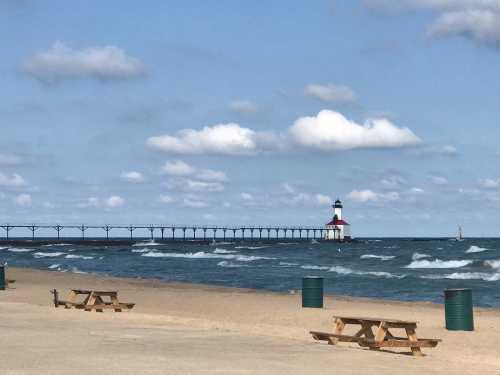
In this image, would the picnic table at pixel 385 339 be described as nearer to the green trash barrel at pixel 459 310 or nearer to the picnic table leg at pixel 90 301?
the green trash barrel at pixel 459 310

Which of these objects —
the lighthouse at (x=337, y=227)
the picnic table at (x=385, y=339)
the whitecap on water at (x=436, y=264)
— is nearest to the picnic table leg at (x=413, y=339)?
the picnic table at (x=385, y=339)

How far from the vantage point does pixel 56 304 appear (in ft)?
71.8

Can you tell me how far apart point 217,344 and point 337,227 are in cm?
15301

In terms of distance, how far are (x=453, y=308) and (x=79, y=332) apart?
7.42 m

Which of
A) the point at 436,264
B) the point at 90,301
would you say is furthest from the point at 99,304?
the point at 436,264

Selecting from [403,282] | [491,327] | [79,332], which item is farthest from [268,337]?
[403,282]

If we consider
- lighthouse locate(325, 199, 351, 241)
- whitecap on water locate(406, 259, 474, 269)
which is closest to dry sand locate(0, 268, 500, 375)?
whitecap on water locate(406, 259, 474, 269)

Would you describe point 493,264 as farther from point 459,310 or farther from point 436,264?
point 459,310

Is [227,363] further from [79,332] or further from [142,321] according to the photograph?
[142,321]

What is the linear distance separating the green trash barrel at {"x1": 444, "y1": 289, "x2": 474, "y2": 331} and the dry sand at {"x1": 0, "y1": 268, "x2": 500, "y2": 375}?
0.29 meters

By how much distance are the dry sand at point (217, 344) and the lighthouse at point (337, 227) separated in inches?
5510

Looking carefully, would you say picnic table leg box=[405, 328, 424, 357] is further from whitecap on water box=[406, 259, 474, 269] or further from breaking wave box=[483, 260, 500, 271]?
whitecap on water box=[406, 259, 474, 269]

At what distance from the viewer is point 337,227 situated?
166 metres

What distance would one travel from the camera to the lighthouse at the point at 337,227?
164m
